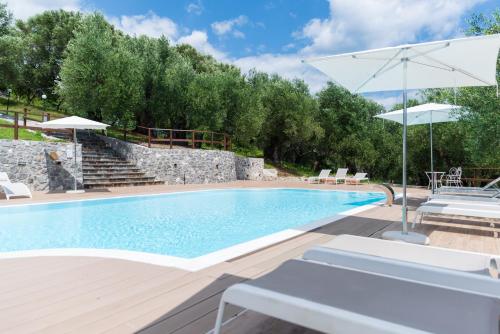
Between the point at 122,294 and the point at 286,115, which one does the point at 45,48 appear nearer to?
the point at 286,115

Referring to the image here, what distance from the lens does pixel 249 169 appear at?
2133 cm

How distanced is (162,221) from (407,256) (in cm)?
638

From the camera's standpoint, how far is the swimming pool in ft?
20.3

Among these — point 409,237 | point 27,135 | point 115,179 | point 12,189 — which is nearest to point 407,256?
point 409,237

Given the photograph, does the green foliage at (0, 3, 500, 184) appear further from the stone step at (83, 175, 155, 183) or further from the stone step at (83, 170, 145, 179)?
the stone step at (83, 175, 155, 183)

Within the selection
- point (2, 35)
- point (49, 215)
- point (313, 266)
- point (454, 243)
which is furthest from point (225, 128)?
point (313, 266)

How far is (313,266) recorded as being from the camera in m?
2.48

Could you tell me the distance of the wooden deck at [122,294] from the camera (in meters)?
2.38

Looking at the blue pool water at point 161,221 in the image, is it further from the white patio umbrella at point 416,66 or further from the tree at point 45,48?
the tree at point 45,48

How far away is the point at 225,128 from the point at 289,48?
70.2 feet

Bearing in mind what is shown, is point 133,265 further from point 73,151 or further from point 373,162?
point 373,162

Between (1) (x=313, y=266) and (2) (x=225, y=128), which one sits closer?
(1) (x=313, y=266)

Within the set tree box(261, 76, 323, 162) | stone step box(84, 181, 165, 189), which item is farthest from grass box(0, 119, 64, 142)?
tree box(261, 76, 323, 162)

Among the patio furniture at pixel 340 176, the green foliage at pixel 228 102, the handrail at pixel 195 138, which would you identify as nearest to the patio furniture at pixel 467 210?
the green foliage at pixel 228 102
